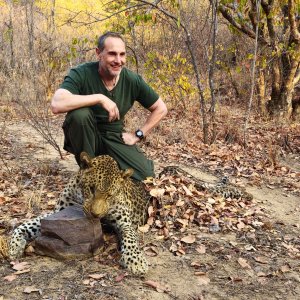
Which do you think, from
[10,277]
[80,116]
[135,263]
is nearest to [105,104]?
[80,116]

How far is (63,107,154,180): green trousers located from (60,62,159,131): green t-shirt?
0.13 metres

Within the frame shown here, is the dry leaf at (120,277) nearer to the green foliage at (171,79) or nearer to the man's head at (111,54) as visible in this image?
the man's head at (111,54)

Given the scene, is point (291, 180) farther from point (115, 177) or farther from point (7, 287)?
point (7, 287)

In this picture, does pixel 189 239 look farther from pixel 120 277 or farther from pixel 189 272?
pixel 120 277

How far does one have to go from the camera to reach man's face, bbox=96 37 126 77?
4309mm

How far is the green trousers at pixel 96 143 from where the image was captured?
14.1 ft

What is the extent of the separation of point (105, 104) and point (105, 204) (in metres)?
1.16

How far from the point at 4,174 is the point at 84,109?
93.7 inches

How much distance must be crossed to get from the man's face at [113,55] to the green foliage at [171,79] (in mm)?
5588

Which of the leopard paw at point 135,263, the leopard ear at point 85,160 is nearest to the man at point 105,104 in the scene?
the leopard ear at point 85,160

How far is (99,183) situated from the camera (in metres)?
3.54

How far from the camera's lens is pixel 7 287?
125 inches

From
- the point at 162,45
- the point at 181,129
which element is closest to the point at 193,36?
the point at 162,45

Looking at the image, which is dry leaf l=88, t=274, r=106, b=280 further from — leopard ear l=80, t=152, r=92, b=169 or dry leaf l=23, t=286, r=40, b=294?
leopard ear l=80, t=152, r=92, b=169
